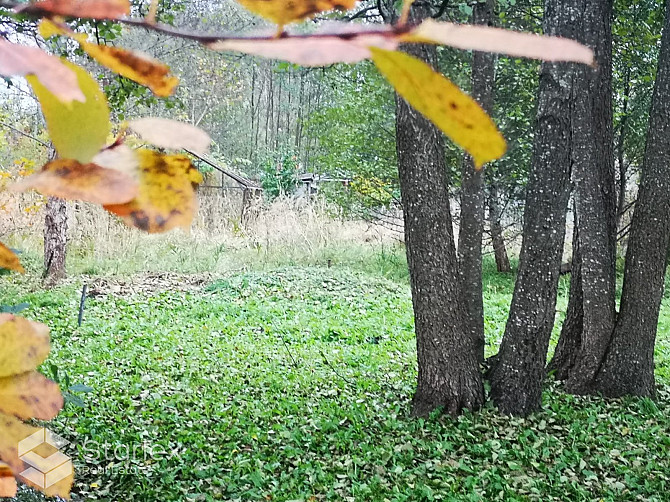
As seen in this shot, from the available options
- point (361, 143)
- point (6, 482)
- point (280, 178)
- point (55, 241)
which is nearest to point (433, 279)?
point (6, 482)

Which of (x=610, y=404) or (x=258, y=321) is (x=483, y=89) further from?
(x=258, y=321)

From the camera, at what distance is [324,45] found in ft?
0.49

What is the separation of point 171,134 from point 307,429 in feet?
10.3

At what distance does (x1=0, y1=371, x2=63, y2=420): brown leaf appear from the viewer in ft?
0.72

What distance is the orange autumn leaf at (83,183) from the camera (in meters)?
0.18

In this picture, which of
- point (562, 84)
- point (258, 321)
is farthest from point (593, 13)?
point (258, 321)

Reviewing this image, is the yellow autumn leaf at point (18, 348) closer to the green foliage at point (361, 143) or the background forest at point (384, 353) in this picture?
the background forest at point (384, 353)

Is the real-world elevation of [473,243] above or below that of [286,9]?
below

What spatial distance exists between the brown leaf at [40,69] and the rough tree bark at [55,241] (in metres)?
7.54

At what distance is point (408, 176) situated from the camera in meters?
2.91

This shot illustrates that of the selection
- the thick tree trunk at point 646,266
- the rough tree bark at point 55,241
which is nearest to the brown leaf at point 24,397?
the thick tree trunk at point 646,266

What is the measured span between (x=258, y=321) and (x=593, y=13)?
3861mm

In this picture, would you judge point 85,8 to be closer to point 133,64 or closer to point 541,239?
point 133,64

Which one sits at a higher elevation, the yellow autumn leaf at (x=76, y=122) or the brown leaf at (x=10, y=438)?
the yellow autumn leaf at (x=76, y=122)
